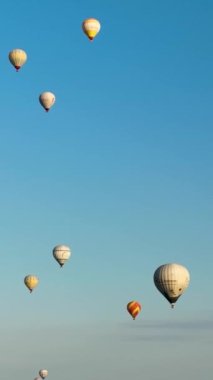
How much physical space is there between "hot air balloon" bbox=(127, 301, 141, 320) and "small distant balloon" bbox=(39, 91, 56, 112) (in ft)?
95.6

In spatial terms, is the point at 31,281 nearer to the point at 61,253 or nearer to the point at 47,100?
the point at 61,253

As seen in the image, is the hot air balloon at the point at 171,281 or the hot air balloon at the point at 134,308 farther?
the hot air balloon at the point at 134,308

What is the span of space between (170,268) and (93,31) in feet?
111

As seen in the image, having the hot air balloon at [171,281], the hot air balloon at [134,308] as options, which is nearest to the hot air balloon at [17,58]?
the hot air balloon at [134,308]

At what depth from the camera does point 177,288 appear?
12412cm

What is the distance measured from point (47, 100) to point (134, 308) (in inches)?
1216

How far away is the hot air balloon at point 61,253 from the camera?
149 m

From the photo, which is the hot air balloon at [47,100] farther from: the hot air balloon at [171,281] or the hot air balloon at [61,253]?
the hot air balloon at [171,281]

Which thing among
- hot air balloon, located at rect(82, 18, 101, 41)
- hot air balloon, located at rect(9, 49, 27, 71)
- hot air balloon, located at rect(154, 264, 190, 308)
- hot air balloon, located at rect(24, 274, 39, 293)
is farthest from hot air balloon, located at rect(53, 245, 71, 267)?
hot air balloon, located at rect(82, 18, 101, 41)

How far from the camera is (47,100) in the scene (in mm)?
147500

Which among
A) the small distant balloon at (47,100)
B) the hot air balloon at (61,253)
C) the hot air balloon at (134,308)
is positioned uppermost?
the small distant balloon at (47,100)

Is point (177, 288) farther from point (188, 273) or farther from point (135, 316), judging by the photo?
point (135, 316)

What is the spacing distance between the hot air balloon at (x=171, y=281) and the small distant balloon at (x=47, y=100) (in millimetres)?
32425

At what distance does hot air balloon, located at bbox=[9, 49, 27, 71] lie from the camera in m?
146
